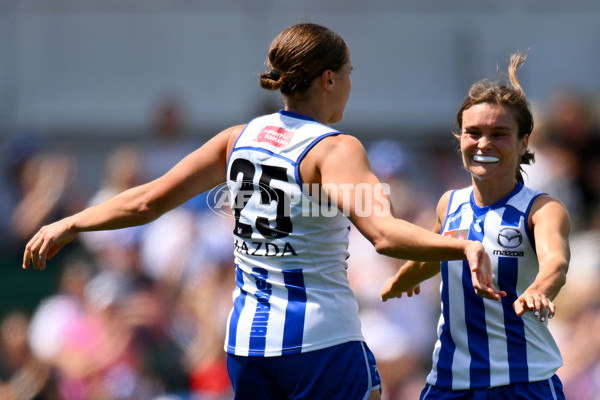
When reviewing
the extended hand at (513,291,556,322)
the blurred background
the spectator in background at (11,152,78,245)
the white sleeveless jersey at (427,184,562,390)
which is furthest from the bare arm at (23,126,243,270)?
the spectator in background at (11,152,78,245)

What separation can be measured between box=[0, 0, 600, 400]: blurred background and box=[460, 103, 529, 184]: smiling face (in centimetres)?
283

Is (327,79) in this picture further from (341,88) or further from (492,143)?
(492,143)

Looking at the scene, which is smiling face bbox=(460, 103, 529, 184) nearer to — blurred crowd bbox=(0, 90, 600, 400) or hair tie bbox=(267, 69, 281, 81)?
hair tie bbox=(267, 69, 281, 81)

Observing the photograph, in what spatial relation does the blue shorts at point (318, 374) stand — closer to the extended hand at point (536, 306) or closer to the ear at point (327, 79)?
the extended hand at point (536, 306)

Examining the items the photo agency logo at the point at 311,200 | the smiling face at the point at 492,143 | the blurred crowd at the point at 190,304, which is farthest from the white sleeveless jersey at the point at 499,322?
the blurred crowd at the point at 190,304

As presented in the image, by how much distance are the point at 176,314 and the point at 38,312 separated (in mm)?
1272

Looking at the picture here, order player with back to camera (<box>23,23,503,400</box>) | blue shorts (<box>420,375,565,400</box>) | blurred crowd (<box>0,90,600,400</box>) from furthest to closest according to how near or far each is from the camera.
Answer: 1. blurred crowd (<box>0,90,600,400</box>)
2. blue shorts (<box>420,375,565,400</box>)
3. player with back to camera (<box>23,23,503,400</box>)

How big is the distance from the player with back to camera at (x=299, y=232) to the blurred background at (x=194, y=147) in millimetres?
2920

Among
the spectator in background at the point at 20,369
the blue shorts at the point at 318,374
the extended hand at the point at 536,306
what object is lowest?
the spectator in background at the point at 20,369

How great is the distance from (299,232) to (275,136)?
38cm

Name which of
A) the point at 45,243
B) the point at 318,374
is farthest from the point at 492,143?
the point at 45,243

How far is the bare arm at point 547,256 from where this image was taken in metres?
2.83

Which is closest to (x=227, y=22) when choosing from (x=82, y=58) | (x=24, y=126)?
(x=82, y=58)

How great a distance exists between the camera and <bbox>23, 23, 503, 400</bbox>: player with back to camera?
309 centimetres
